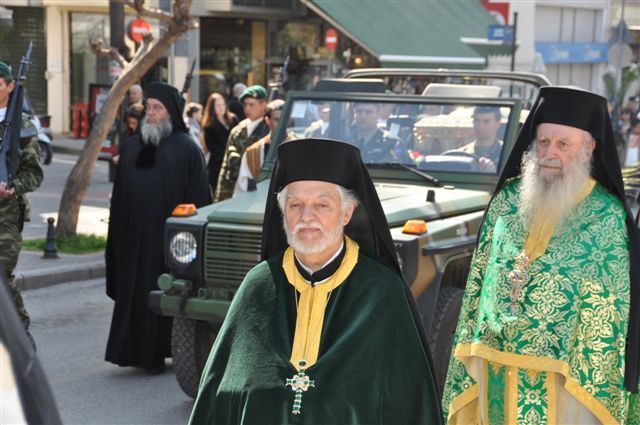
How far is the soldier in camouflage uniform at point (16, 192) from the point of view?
300 inches

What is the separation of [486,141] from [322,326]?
4.64 m

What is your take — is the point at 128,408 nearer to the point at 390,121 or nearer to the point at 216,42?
the point at 390,121

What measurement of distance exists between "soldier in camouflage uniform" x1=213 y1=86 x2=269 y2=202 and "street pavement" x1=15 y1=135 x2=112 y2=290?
1.99 meters

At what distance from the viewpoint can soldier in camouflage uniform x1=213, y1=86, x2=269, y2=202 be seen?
10258 millimetres

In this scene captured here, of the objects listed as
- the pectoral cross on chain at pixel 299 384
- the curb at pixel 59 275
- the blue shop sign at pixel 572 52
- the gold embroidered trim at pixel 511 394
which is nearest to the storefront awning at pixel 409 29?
the blue shop sign at pixel 572 52

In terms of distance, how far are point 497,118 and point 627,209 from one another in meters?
3.47

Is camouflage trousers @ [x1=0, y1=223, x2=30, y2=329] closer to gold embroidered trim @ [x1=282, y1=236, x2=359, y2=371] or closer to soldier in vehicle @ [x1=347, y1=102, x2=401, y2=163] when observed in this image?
soldier in vehicle @ [x1=347, y1=102, x2=401, y2=163]

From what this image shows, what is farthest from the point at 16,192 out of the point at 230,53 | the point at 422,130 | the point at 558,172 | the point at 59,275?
the point at 230,53

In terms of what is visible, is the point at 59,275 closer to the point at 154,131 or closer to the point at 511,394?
the point at 154,131

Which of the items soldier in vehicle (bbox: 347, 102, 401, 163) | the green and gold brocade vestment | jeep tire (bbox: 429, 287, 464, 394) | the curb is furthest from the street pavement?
the green and gold brocade vestment

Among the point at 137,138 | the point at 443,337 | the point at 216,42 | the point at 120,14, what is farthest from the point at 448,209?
the point at 216,42

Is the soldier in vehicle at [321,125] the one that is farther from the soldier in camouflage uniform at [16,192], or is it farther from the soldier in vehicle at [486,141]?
the soldier in camouflage uniform at [16,192]

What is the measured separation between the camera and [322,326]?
3.78 metres

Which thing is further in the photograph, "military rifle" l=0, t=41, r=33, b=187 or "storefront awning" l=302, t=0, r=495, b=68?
"storefront awning" l=302, t=0, r=495, b=68
